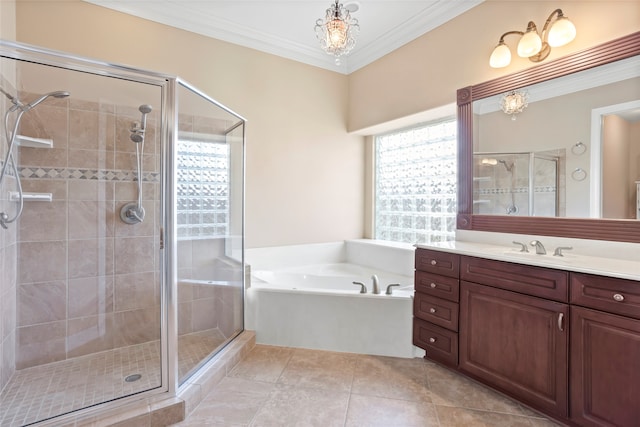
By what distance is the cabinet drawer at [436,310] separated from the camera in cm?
206

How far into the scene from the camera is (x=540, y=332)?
5.36 feet

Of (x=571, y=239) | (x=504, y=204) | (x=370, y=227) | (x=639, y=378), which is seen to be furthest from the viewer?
(x=370, y=227)

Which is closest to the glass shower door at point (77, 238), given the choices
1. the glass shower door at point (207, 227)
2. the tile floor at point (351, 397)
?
the glass shower door at point (207, 227)

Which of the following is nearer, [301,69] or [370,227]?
[301,69]

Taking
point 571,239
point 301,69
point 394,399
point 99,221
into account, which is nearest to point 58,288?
point 99,221

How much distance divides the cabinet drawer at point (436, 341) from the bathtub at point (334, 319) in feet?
0.23

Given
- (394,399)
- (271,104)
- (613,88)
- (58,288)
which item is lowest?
(394,399)

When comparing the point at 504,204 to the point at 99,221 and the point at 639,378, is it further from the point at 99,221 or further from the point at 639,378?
the point at 99,221

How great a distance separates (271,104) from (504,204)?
2.33 m

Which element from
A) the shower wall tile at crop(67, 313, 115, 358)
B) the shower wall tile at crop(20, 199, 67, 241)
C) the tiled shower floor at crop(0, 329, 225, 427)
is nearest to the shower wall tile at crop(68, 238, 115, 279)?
the shower wall tile at crop(20, 199, 67, 241)

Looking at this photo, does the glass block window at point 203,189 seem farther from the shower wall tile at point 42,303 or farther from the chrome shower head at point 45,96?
the shower wall tile at point 42,303

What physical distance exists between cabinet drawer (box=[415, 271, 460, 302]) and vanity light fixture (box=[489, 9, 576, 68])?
154 cm

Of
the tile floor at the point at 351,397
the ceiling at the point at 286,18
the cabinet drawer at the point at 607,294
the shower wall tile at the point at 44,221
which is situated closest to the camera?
the cabinet drawer at the point at 607,294

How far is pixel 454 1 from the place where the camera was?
2.49 m
